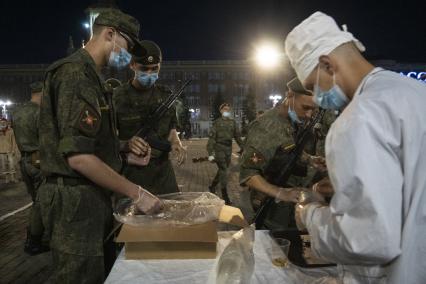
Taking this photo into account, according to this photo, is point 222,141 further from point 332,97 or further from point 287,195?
point 332,97

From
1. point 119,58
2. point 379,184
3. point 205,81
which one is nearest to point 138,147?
point 119,58

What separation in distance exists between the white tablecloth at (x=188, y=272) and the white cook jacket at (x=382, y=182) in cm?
58

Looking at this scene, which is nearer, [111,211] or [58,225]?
[58,225]

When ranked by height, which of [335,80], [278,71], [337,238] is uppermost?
[278,71]

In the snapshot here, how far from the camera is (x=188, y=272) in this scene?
7.26ft

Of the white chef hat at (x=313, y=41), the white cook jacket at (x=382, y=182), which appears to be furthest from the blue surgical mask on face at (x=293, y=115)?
the white cook jacket at (x=382, y=182)

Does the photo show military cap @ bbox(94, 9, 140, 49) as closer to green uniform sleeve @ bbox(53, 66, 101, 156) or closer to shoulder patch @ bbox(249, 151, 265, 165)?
green uniform sleeve @ bbox(53, 66, 101, 156)

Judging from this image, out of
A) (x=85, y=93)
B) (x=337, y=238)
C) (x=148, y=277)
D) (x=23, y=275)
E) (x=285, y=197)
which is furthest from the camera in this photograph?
(x=23, y=275)

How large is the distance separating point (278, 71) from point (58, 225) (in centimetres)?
7017

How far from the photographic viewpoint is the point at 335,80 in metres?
1.69

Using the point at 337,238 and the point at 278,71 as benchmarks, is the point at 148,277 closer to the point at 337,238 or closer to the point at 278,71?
the point at 337,238

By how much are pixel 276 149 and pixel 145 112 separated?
1645mm

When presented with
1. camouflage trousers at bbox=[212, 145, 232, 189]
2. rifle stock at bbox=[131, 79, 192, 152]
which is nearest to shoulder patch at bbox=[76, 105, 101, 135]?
rifle stock at bbox=[131, 79, 192, 152]

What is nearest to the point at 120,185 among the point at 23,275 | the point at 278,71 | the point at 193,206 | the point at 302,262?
the point at 193,206
